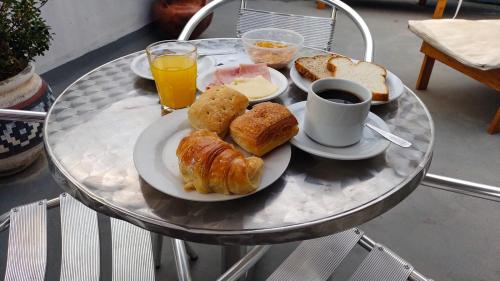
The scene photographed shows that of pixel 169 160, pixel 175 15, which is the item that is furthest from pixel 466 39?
pixel 169 160

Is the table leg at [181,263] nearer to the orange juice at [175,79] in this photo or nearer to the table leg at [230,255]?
the table leg at [230,255]

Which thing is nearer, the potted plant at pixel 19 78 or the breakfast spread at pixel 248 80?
the breakfast spread at pixel 248 80

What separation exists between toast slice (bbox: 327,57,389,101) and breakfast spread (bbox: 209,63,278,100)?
0.19m

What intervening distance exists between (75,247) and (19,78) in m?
0.98

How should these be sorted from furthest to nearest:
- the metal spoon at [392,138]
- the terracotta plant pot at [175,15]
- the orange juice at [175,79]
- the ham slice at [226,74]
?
the terracotta plant pot at [175,15] < the ham slice at [226,74] < the orange juice at [175,79] < the metal spoon at [392,138]

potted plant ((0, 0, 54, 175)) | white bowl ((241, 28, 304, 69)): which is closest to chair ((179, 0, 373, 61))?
white bowl ((241, 28, 304, 69))

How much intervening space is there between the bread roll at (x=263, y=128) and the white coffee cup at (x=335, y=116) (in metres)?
0.04

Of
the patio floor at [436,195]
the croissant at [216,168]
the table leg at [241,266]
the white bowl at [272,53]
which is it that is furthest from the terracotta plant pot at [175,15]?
the croissant at [216,168]

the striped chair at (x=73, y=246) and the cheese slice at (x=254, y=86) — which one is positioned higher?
the cheese slice at (x=254, y=86)

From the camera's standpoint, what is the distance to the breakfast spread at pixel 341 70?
888 millimetres

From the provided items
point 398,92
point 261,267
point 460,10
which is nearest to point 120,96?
point 398,92

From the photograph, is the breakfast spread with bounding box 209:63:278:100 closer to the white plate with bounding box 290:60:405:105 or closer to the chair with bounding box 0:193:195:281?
the white plate with bounding box 290:60:405:105

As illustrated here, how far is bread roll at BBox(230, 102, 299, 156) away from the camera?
621 millimetres

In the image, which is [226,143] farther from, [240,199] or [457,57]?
[457,57]
